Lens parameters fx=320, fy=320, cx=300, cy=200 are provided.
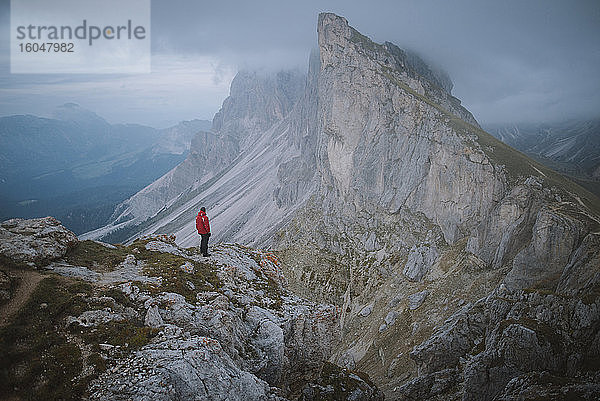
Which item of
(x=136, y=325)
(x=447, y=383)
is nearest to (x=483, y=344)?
(x=447, y=383)

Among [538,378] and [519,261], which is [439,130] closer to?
[519,261]

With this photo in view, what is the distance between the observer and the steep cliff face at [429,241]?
26.0 metres

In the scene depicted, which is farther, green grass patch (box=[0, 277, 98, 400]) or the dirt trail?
the dirt trail

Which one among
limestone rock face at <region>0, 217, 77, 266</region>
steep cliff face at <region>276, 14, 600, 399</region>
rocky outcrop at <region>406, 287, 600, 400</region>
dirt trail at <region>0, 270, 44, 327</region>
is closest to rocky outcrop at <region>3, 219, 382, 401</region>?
limestone rock face at <region>0, 217, 77, 266</region>

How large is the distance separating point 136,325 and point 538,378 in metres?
22.3

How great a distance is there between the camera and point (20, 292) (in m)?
13.0

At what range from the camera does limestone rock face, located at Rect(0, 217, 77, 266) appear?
15.3m

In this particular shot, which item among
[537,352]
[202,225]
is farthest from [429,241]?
[202,225]

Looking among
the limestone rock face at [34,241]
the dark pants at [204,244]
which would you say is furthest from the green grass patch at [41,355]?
the dark pants at [204,244]

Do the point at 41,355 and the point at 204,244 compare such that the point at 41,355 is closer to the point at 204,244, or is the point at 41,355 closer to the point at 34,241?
the point at 34,241

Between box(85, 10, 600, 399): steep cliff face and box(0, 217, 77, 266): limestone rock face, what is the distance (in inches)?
1075

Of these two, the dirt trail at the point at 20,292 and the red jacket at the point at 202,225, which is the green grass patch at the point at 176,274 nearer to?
the red jacket at the point at 202,225

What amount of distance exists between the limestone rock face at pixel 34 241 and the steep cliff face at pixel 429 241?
1075 inches

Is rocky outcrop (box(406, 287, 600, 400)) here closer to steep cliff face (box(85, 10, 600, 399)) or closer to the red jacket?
steep cliff face (box(85, 10, 600, 399))
